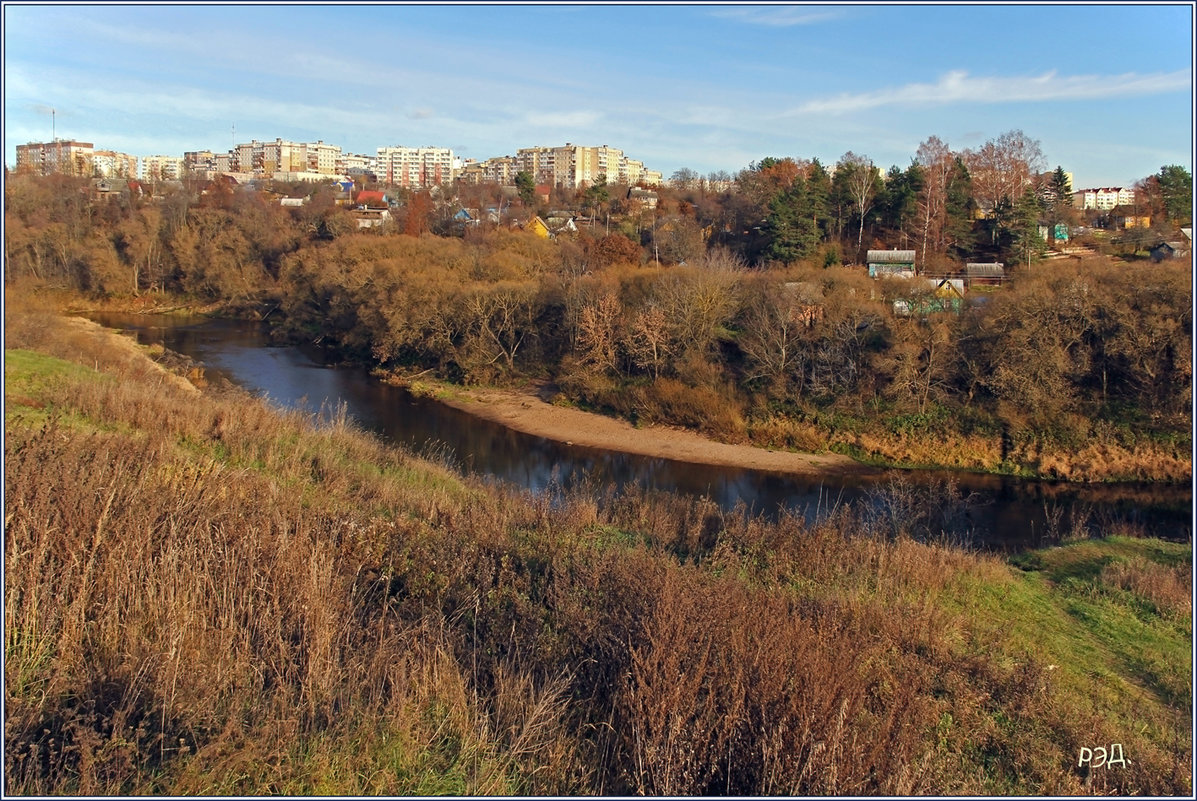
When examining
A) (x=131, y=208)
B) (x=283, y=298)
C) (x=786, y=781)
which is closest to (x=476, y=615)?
(x=786, y=781)

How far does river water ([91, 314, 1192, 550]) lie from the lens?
15664 mm

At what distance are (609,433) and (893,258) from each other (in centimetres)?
1544

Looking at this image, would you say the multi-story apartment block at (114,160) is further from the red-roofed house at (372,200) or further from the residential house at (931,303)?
the residential house at (931,303)

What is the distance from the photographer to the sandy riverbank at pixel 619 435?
20.1 m

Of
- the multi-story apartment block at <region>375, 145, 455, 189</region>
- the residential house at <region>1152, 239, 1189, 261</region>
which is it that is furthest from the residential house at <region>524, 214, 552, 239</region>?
the multi-story apartment block at <region>375, 145, 455, 189</region>

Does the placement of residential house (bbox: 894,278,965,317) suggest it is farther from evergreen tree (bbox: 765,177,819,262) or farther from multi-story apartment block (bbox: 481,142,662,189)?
multi-story apartment block (bbox: 481,142,662,189)

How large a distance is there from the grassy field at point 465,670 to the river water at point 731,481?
6.84 metres

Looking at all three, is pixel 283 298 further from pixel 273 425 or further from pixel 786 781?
pixel 786 781

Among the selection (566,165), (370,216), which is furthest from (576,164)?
(370,216)

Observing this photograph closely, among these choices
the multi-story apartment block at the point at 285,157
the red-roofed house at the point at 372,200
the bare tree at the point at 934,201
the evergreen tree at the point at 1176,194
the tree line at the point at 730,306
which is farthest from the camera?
the multi-story apartment block at the point at 285,157

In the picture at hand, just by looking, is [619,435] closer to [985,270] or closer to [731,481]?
[731,481]

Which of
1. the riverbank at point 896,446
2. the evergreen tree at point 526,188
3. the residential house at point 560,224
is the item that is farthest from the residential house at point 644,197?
the riverbank at point 896,446

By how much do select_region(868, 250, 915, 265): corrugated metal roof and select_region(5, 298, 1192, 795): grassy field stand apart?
1032 inches

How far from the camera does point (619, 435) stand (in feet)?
73.3
